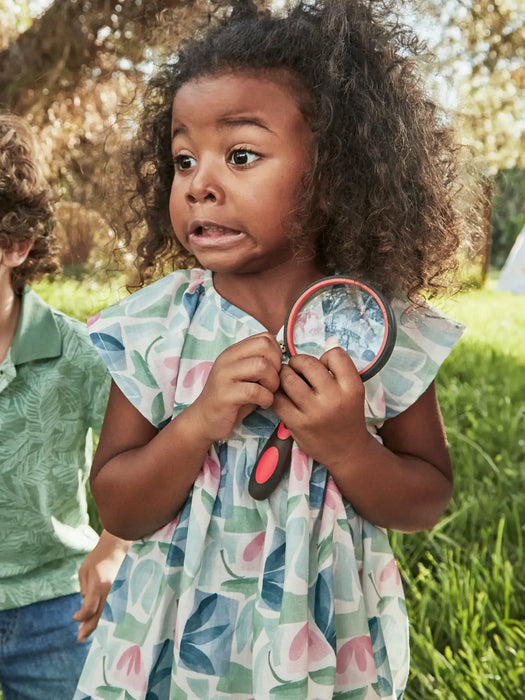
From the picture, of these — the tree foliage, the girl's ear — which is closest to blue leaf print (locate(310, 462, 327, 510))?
the girl's ear

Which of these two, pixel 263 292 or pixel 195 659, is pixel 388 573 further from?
pixel 263 292

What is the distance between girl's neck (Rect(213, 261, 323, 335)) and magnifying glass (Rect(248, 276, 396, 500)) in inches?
3.5

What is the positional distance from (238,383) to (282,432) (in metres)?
0.10

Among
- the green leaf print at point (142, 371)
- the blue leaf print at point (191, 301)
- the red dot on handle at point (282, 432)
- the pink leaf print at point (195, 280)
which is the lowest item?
the green leaf print at point (142, 371)

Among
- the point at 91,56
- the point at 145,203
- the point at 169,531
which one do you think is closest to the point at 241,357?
the point at 169,531

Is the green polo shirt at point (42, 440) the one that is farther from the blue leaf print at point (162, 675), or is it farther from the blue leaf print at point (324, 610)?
the blue leaf print at point (324, 610)

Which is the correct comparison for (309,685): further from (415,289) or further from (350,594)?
(415,289)

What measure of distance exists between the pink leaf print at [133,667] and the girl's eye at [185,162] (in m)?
0.76

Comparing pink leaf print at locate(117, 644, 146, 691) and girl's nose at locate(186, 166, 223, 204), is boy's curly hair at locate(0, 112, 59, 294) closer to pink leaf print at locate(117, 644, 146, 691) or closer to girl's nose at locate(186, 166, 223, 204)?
girl's nose at locate(186, 166, 223, 204)

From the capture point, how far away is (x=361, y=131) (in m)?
1.41

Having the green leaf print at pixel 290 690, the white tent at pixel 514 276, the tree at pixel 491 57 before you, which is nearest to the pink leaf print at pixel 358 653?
the green leaf print at pixel 290 690

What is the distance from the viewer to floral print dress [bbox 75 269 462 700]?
125cm

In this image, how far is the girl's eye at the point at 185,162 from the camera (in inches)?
54.6

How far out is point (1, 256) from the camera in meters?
1.98
